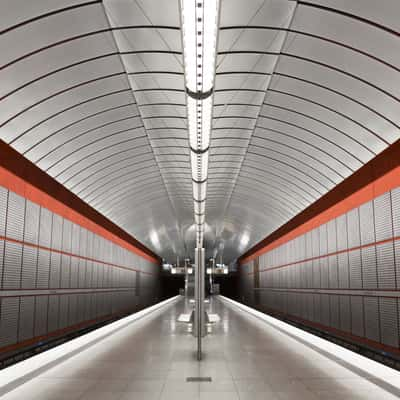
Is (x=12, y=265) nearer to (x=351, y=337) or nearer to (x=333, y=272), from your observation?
(x=351, y=337)

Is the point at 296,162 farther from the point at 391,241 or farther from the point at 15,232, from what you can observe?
the point at 15,232

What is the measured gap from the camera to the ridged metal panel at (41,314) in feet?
51.9

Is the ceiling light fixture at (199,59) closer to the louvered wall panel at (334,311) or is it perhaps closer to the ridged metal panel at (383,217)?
the ridged metal panel at (383,217)

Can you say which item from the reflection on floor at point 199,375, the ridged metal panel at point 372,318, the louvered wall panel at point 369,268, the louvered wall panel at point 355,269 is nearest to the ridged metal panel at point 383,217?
the louvered wall panel at point 369,268

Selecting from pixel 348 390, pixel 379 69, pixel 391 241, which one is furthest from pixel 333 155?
pixel 348 390

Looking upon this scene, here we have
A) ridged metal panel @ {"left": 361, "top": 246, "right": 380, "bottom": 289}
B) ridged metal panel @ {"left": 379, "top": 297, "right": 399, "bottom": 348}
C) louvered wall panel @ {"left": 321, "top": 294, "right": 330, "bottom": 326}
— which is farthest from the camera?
louvered wall panel @ {"left": 321, "top": 294, "right": 330, "bottom": 326}

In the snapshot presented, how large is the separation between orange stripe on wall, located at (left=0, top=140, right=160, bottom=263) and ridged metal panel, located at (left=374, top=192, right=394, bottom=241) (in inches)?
433

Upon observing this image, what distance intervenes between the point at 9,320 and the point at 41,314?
287 centimetres

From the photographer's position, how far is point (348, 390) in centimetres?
791

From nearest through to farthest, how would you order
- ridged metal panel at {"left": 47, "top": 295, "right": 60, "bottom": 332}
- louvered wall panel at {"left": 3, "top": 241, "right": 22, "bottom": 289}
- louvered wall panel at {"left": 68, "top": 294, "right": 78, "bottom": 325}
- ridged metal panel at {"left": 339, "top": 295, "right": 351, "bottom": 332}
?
1. louvered wall panel at {"left": 3, "top": 241, "right": 22, "bottom": 289}
2. ridged metal panel at {"left": 47, "top": 295, "right": 60, "bottom": 332}
3. ridged metal panel at {"left": 339, "top": 295, "right": 351, "bottom": 332}
4. louvered wall panel at {"left": 68, "top": 294, "right": 78, "bottom": 325}

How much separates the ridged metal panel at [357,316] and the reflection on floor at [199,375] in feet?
10.6

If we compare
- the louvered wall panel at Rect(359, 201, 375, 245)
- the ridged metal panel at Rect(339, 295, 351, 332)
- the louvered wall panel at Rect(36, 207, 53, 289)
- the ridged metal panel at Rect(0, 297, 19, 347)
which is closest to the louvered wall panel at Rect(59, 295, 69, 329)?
the louvered wall panel at Rect(36, 207, 53, 289)

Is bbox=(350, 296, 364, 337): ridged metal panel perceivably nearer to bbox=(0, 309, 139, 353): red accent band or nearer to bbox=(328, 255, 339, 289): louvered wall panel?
bbox=(328, 255, 339, 289): louvered wall panel

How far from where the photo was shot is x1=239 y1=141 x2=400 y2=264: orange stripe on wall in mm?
13320
